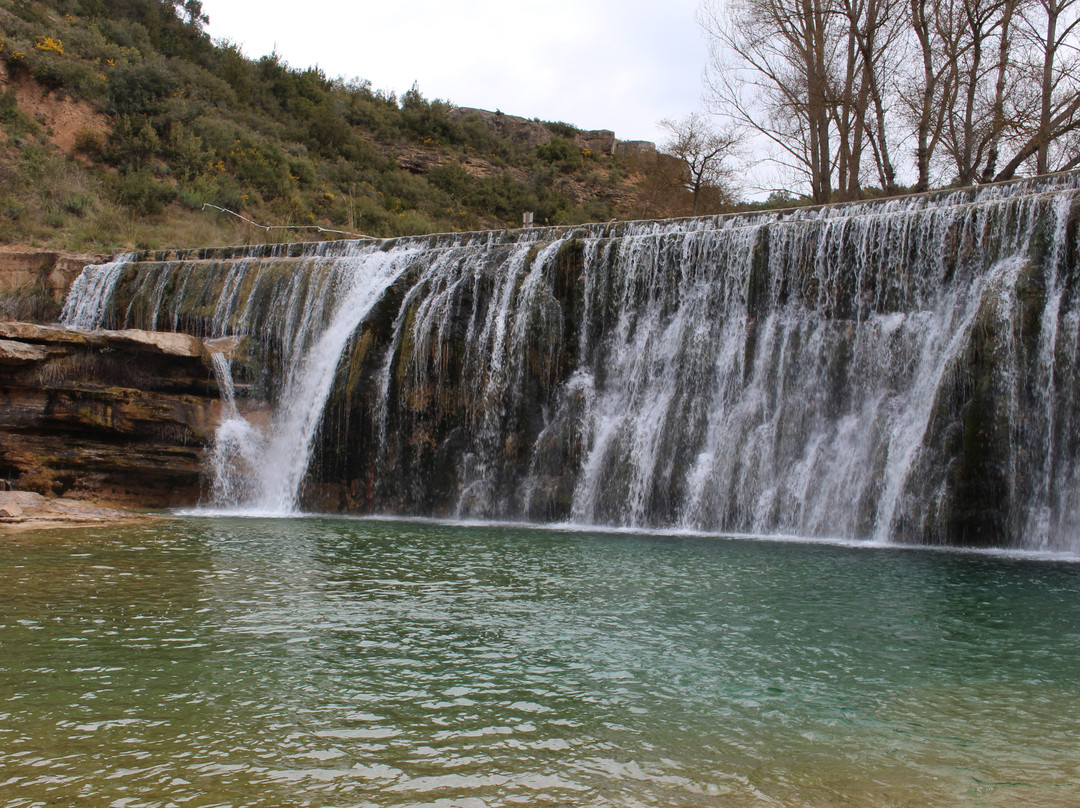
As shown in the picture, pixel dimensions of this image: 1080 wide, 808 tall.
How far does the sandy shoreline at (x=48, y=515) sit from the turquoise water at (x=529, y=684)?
2.74m

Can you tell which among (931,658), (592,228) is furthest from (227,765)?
(592,228)

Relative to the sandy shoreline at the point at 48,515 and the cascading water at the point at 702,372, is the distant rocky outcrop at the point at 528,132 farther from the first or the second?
the sandy shoreline at the point at 48,515

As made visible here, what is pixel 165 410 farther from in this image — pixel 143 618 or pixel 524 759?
pixel 524 759

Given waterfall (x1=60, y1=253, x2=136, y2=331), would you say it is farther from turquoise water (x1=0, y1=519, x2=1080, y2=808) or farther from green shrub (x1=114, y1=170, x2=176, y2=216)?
turquoise water (x1=0, y1=519, x2=1080, y2=808)

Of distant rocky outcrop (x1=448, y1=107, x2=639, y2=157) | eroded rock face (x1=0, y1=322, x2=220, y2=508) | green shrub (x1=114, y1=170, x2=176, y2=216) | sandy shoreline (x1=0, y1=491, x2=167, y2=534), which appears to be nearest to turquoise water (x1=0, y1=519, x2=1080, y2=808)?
sandy shoreline (x1=0, y1=491, x2=167, y2=534)

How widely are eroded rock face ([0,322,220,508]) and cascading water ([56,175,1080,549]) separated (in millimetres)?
1019

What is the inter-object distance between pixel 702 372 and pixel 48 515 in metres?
10.6

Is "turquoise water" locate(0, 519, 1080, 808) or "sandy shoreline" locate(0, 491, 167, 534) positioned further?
"sandy shoreline" locate(0, 491, 167, 534)

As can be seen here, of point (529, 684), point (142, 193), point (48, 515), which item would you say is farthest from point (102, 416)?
point (142, 193)

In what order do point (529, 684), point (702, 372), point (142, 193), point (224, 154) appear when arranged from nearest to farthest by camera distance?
point (529, 684) → point (702, 372) → point (142, 193) → point (224, 154)

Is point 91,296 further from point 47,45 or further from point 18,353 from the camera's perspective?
point 47,45

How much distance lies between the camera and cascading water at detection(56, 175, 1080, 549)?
1253cm

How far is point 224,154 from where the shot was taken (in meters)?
35.1

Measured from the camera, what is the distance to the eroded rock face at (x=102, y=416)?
15797 mm
